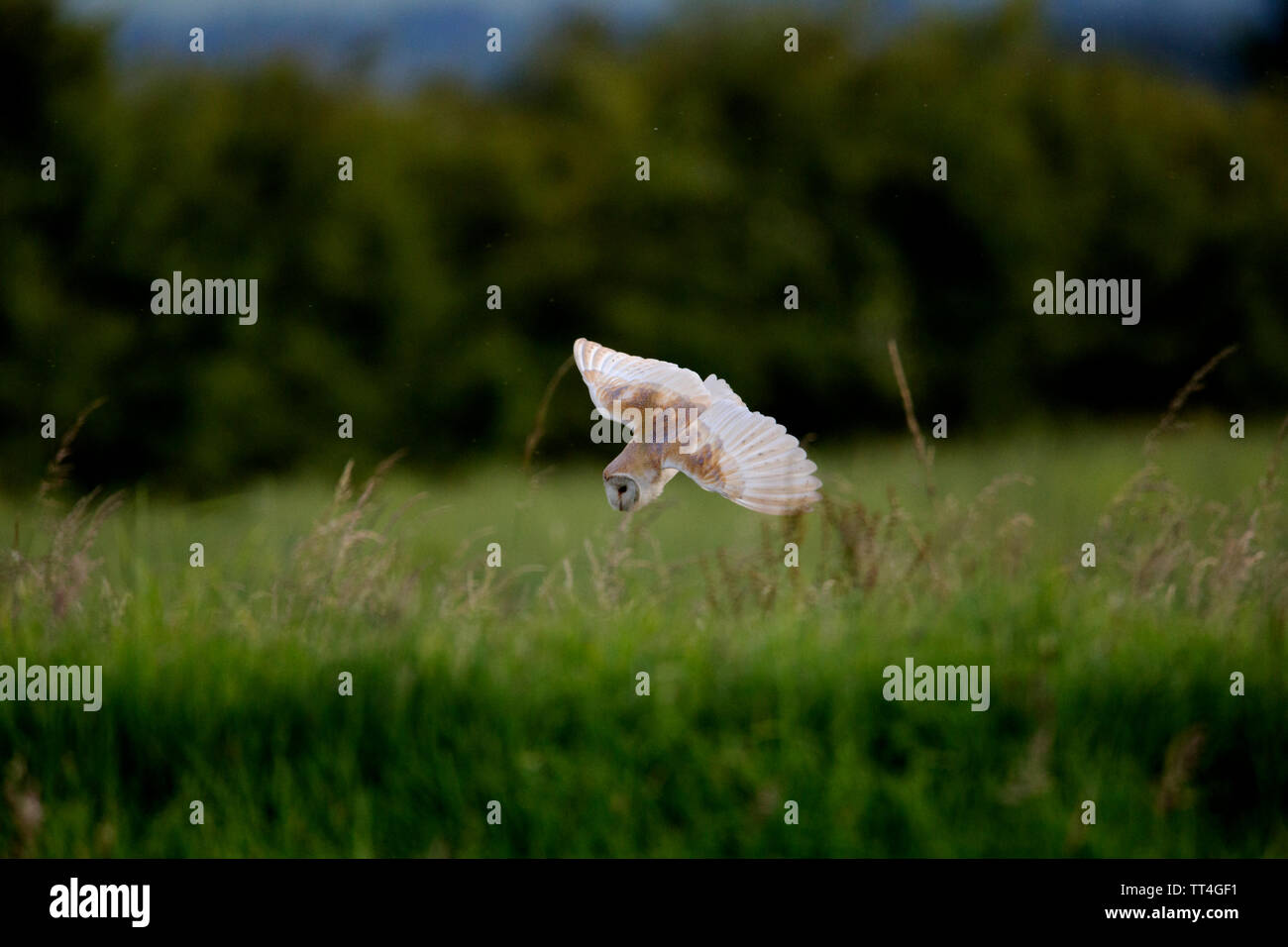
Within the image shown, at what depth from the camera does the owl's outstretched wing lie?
338 centimetres

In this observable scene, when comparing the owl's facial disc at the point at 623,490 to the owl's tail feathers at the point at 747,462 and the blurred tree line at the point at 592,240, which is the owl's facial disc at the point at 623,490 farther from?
the blurred tree line at the point at 592,240

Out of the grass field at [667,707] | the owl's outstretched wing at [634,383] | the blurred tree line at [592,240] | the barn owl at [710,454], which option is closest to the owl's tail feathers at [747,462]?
the barn owl at [710,454]

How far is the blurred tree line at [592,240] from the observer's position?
10992 millimetres

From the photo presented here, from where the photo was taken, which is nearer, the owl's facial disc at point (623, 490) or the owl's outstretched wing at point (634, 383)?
the owl's facial disc at point (623, 490)

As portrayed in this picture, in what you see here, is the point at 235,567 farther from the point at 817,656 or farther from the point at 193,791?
the point at 817,656

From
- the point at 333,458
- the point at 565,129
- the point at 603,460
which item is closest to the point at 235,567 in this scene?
the point at 333,458

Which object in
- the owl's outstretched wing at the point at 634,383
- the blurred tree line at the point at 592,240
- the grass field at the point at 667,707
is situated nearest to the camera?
the grass field at the point at 667,707

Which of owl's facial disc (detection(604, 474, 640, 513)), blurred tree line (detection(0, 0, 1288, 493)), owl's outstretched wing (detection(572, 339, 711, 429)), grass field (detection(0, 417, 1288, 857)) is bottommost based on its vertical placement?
grass field (detection(0, 417, 1288, 857))

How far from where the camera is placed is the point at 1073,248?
13.3 metres

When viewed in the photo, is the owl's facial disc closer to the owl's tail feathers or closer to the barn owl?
the barn owl

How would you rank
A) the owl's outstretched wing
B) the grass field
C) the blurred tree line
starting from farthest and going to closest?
the blurred tree line < the owl's outstretched wing < the grass field

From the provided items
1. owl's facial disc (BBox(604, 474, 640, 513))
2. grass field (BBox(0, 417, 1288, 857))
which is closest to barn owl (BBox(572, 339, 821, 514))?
owl's facial disc (BBox(604, 474, 640, 513))

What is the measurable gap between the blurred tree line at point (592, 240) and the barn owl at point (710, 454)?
7.85 metres

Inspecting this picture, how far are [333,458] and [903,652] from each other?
9.23m
